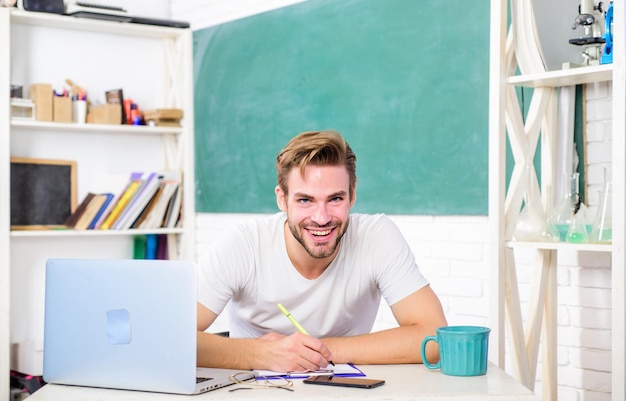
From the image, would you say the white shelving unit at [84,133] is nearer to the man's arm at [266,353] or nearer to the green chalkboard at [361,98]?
the green chalkboard at [361,98]

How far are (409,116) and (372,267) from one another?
125 centimetres

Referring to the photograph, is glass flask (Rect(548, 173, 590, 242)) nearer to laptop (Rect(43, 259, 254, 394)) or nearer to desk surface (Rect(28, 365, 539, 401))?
desk surface (Rect(28, 365, 539, 401))

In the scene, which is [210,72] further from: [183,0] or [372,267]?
[372,267]

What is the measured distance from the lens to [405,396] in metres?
1.69

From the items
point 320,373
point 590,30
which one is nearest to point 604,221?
point 590,30

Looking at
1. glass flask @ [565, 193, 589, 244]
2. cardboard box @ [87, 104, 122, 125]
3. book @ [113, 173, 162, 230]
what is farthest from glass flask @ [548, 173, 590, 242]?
cardboard box @ [87, 104, 122, 125]

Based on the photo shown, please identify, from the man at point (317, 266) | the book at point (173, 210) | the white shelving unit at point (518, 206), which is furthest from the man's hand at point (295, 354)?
the book at point (173, 210)

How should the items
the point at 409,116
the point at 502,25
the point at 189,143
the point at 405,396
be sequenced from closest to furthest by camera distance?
the point at 405,396 → the point at 502,25 → the point at 409,116 → the point at 189,143

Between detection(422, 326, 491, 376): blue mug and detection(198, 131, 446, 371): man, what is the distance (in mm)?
212

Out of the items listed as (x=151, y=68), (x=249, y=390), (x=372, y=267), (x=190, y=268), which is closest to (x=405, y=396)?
(x=249, y=390)

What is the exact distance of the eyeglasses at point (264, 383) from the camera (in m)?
1.78

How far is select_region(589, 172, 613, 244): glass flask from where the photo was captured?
256 centimetres

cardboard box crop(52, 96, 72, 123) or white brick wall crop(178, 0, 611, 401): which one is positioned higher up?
cardboard box crop(52, 96, 72, 123)

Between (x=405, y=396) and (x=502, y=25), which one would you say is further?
(x=502, y=25)
